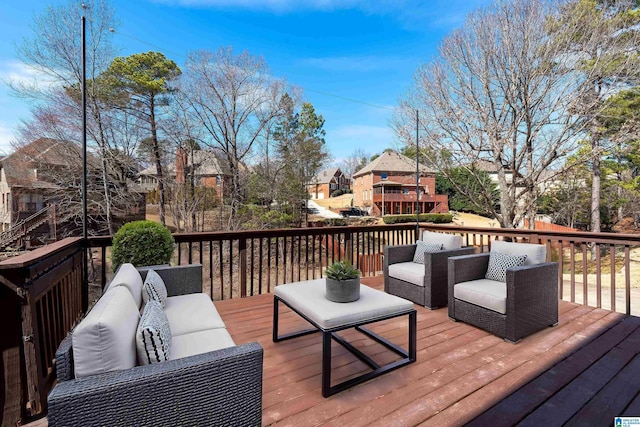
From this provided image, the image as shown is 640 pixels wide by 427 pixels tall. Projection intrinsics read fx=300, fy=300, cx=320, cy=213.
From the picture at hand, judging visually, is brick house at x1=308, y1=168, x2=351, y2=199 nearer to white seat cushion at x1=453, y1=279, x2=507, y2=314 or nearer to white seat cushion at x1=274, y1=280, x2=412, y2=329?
white seat cushion at x1=453, y1=279, x2=507, y2=314

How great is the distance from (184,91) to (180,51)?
131 centimetres

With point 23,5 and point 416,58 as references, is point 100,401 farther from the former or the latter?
point 416,58

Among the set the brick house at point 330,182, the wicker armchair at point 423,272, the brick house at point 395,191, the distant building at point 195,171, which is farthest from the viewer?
the brick house at point 330,182

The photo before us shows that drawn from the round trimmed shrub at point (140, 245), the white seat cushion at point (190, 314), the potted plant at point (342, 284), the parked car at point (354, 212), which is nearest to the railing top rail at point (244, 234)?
the round trimmed shrub at point (140, 245)

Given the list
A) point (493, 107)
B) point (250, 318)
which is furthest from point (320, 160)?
point (250, 318)

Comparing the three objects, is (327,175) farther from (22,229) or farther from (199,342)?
(199,342)

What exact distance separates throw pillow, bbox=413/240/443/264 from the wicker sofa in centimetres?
283

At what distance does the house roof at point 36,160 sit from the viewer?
28.3 feet

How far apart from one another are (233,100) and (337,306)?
11.7m

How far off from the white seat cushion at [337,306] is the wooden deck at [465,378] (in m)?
0.41

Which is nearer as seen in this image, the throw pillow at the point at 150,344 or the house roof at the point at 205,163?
the throw pillow at the point at 150,344

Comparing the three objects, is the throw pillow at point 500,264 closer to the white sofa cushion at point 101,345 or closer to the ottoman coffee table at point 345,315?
the ottoman coffee table at point 345,315

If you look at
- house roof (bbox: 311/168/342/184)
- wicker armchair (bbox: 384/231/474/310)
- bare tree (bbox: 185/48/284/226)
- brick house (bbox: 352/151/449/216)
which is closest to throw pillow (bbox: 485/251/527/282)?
wicker armchair (bbox: 384/231/474/310)

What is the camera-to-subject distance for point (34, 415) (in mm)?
1646
